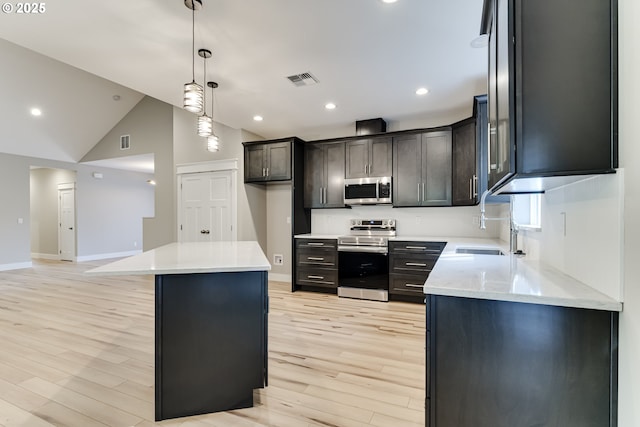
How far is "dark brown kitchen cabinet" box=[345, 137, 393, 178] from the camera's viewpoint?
175 inches

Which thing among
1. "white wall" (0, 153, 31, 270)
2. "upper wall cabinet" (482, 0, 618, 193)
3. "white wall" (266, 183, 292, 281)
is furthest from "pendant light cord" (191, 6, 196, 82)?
"white wall" (0, 153, 31, 270)

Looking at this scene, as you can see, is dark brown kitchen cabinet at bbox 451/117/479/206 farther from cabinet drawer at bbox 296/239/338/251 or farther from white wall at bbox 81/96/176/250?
white wall at bbox 81/96/176/250

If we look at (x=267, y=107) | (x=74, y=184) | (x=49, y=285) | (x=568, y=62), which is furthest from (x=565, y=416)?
(x=74, y=184)

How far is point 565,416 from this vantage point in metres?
1.16

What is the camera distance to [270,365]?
242 centimetres

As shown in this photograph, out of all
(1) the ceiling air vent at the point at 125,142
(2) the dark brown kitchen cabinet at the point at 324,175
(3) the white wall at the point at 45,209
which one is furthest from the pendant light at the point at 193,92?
(3) the white wall at the point at 45,209

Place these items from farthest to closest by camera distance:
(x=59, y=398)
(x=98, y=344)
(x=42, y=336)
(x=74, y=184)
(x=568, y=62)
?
(x=74, y=184)
(x=42, y=336)
(x=98, y=344)
(x=59, y=398)
(x=568, y=62)

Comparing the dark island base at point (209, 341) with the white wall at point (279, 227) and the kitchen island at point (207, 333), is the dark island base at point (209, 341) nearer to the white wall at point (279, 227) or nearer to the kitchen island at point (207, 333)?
the kitchen island at point (207, 333)

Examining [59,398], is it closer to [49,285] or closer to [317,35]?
[317,35]

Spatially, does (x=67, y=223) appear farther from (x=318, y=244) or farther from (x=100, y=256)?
(x=318, y=244)

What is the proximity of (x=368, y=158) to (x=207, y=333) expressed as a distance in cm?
343

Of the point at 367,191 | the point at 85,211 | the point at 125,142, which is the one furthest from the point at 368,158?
the point at 85,211

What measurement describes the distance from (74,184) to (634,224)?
10.4m

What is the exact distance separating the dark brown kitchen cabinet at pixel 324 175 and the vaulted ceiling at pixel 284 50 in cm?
43
